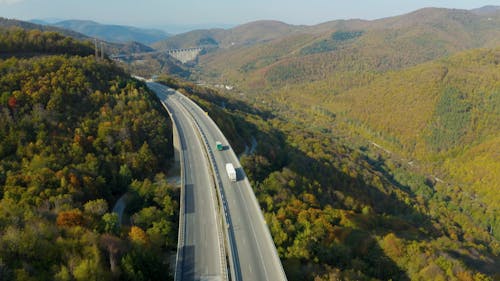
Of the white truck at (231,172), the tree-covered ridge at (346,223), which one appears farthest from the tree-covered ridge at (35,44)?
the white truck at (231,172)

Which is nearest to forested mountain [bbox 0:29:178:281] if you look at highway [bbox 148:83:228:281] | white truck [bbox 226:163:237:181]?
highway [bbox 148:83:228:281]

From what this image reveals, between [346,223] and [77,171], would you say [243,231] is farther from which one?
[77,171]

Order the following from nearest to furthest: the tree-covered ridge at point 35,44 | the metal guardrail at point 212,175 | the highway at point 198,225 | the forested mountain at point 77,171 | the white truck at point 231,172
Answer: the forested mountain at point 77,171, the metal guardrail at point 212,175, the highway at point 198,225, the white truck at point 231,172, the tree-covered ridge at point 35,44

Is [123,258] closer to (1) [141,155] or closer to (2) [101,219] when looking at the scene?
(2) [101,219]

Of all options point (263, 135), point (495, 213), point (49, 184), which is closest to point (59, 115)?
point (49, 184)

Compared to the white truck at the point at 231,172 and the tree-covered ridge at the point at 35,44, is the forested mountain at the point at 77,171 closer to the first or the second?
the tree-covered ridge at the point at 35,44
